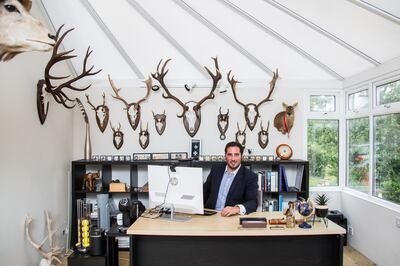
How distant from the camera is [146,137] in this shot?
4.39 meters

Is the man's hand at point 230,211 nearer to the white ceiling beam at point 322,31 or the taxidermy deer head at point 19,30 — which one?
the taxidermy deer head at point 19,30

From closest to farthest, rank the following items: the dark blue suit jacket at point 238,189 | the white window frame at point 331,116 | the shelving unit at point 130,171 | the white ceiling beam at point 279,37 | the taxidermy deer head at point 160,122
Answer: the dark blue suit jacket at point 238,189
the white ceiling beam at point 279,37
the shelving unit at point 130,171
the taxidermy deer head at point 160,122
the white window frame at point 331,116

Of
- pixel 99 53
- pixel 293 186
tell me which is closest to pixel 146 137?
pixel 99 53

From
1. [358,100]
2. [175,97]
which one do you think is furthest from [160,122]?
[358,100]

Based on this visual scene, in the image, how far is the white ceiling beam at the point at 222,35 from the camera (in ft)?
11.0

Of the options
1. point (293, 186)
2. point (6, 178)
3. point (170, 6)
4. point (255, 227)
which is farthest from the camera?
point (293, 186)

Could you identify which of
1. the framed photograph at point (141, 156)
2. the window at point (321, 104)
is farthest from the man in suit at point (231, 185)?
the window at point (321, 104)

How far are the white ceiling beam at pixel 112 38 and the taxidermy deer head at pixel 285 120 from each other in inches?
81.4

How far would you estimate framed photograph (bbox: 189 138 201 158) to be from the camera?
428 centimetres

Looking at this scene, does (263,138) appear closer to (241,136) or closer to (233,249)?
(241,136)

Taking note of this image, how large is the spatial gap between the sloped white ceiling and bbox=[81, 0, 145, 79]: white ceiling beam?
12 millimetres

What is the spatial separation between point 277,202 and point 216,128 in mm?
1361

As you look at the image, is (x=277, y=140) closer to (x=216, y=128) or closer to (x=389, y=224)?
(x=216, y=128)

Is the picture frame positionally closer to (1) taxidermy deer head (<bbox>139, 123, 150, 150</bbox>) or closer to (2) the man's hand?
(1) taxidermy deer head (<bbox>139, 123, 150, 150</bbox>)
